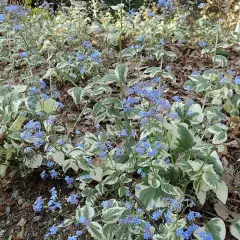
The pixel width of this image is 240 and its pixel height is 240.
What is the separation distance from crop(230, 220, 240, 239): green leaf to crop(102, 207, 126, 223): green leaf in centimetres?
63

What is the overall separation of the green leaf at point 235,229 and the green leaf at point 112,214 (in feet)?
2.06

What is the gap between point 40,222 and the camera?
230cm

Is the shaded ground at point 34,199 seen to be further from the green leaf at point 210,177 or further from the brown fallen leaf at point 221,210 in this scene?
the green leaf at point 210,177

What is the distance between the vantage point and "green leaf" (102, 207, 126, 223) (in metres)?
1.74

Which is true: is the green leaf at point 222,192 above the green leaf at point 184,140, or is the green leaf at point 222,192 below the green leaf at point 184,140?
below

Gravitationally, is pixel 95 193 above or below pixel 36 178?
above

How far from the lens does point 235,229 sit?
6.50 feet

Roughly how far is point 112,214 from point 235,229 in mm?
686

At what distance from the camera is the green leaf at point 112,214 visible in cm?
174

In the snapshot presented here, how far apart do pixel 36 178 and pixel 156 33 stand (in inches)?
88.1

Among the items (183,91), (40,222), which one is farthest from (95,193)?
(183,91)

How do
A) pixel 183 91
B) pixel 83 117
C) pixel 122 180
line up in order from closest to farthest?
pixel 122 180
pixel 83 117
pixel 183 91

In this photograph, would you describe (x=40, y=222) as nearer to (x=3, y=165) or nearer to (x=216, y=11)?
(x=3, y=165)

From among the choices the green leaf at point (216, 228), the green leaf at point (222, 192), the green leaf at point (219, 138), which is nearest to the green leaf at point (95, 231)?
the green leaf at point (216, 228)
